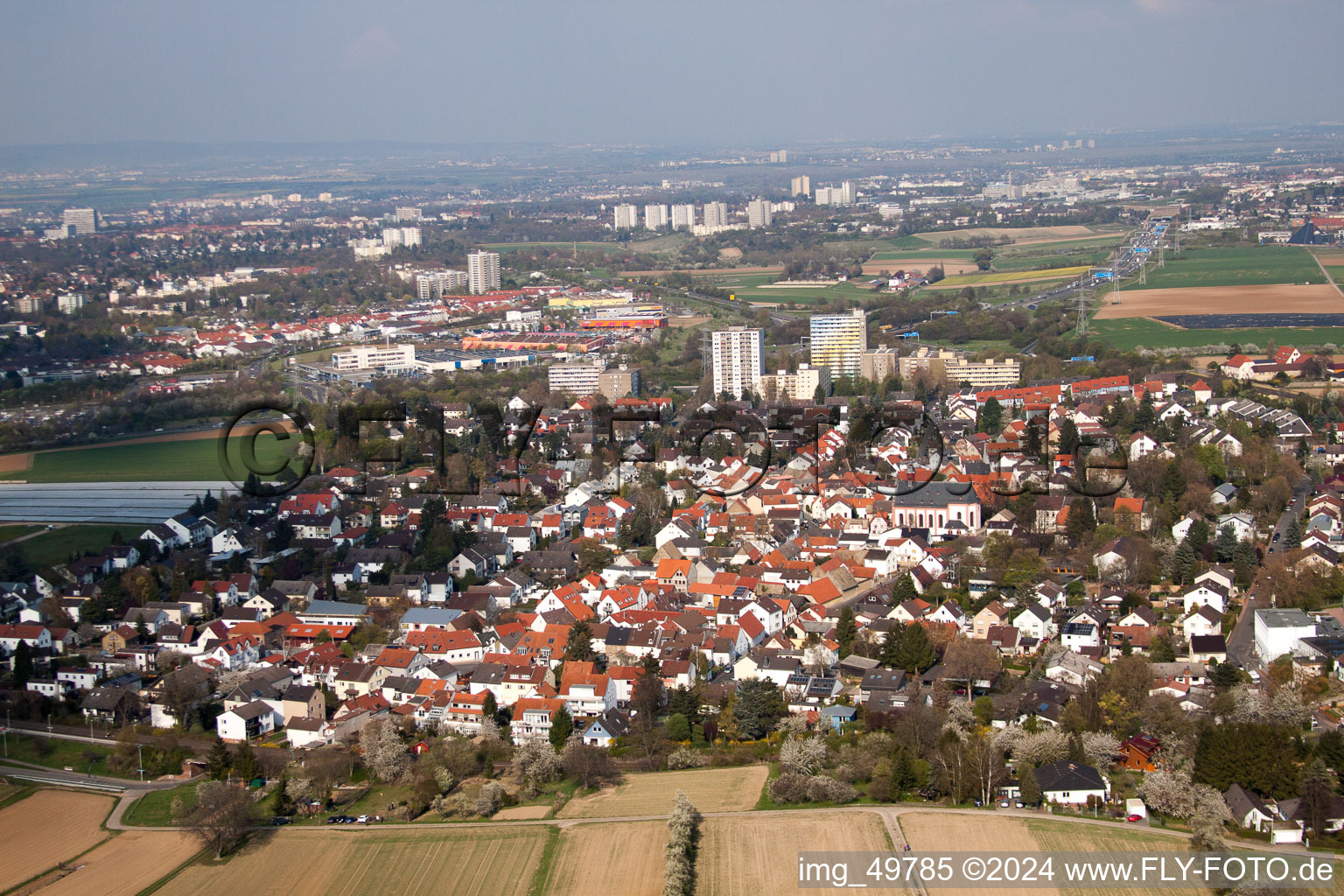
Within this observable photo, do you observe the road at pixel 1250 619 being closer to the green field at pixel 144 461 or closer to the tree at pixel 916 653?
the tree at pixel 916 653

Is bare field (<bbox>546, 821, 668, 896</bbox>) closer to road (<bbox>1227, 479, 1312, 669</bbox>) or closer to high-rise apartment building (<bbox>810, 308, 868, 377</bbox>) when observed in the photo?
road (<bbox>1227, 479, 1312, 669</bbox>)

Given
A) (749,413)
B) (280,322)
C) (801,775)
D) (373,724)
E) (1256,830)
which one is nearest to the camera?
(1256,830)

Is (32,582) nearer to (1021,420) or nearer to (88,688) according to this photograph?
(88,688)

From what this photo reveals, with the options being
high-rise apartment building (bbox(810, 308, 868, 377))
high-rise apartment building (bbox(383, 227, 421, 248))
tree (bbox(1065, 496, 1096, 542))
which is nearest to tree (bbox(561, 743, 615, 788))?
tree (bbox(1065, 496, 1096, 542))

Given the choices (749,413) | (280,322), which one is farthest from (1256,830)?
(280,322)

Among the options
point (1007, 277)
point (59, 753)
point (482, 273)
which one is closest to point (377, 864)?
point (59, 753)

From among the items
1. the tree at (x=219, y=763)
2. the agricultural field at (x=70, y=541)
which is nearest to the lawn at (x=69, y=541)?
the agricultural field at (x=70, y=541)

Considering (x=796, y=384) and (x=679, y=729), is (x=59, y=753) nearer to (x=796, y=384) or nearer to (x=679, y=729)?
(x=679, y=729)
